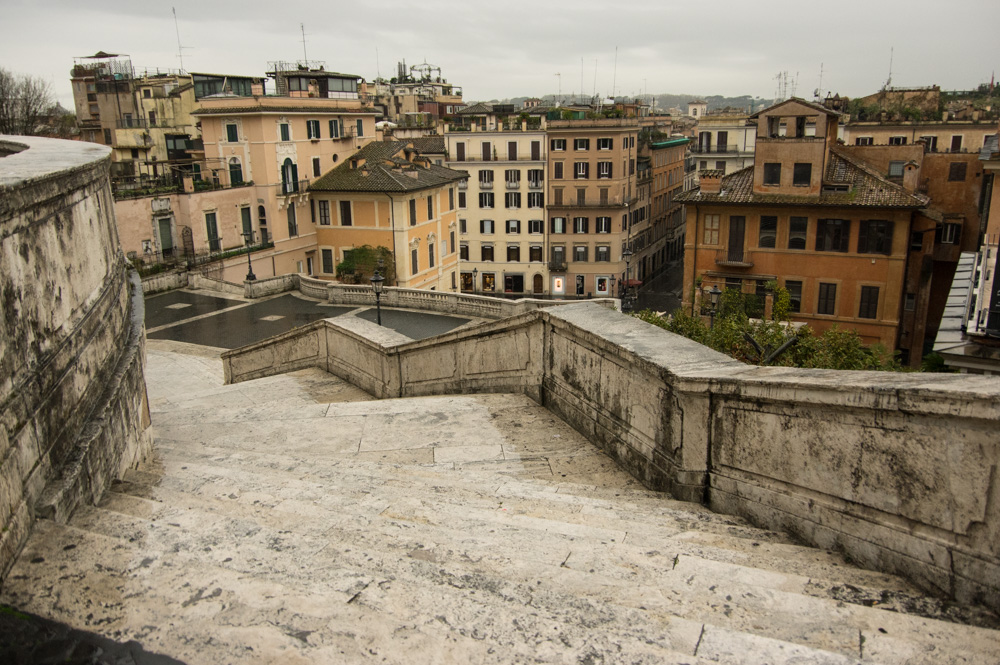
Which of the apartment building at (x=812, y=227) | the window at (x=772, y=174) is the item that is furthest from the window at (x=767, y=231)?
the window at (x=772, y=174)

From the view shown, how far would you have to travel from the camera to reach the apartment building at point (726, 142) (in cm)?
5316

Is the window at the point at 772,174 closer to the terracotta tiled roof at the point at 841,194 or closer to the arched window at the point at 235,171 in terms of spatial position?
the terracotta tiled roof at the point at 841,194

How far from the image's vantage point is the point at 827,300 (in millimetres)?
32750

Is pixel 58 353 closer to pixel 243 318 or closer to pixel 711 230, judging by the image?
pixel 243 318

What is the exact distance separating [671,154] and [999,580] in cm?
7152

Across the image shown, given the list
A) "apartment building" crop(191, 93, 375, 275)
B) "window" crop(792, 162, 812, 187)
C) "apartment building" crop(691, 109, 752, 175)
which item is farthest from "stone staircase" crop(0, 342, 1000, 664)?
"apartment building" crop(691, 109, 752, 175)

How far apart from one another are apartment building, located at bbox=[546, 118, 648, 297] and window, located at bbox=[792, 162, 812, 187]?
2573 cm

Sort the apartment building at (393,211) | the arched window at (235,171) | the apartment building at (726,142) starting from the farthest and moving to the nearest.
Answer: the apartment building at (726,142)
the arched window at (235,171)
the apartment building at (393,211)

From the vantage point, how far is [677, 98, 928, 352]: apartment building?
31.3 m

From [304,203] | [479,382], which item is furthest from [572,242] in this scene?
[479,382]

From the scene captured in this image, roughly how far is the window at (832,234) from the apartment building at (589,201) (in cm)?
2683

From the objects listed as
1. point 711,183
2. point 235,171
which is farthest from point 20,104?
point 711,183

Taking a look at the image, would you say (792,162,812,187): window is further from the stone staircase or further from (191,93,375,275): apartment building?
the stone staircase

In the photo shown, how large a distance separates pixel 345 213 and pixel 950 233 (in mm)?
30834
